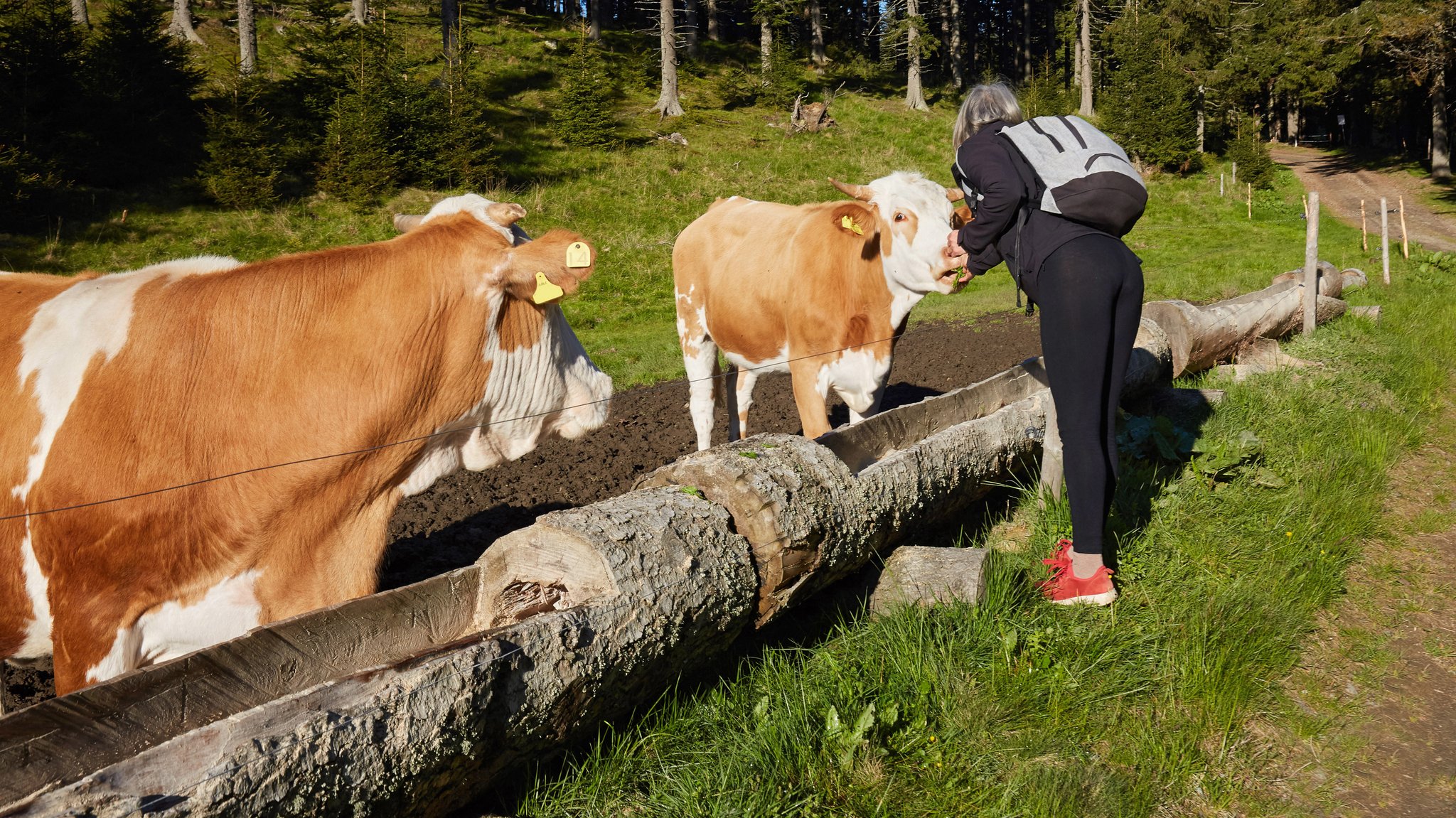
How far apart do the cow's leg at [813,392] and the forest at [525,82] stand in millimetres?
2217

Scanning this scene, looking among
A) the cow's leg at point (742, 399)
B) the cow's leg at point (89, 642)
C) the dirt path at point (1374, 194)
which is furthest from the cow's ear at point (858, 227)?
the dirt path at point (1374, 194)

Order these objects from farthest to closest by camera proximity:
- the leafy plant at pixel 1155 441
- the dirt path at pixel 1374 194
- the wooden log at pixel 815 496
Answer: the dirt path at pixel 1374 194, the leafy plant at pixel 1155 441, the wooden log at pixel 815 496

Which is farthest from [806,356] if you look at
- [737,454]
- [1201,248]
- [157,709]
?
[1201,248]

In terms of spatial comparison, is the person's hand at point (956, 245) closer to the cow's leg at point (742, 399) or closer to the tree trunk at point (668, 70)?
the cow's leg at point (742, 399)

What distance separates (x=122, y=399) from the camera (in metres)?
2.64

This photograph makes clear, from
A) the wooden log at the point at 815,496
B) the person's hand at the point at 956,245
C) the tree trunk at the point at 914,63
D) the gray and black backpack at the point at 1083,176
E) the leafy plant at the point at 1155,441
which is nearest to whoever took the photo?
the wooden log at the point at 815,496

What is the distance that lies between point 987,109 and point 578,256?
69.1 inches

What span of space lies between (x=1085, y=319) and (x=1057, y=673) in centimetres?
120

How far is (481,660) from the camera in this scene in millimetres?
2059

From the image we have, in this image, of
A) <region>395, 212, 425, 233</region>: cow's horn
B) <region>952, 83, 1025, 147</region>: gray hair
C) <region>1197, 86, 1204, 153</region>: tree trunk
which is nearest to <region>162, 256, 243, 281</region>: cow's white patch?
<region>395, 212, 425, 233</region>: cow's horn

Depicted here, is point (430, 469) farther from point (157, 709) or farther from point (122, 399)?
point (157, 709)

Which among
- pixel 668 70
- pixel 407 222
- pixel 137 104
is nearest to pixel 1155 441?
pixel 407 222

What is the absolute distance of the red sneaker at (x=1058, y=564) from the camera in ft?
11.3

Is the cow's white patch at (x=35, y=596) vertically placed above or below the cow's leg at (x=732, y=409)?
above
